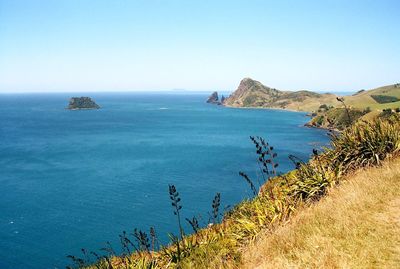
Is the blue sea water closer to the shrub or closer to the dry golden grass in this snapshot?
the shrub

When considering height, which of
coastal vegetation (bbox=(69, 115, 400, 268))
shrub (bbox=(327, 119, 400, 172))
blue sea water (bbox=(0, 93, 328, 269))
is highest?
shrub (bbox=(327, 119, 400, 172))

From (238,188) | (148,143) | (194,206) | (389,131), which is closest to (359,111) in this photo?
(148,143)

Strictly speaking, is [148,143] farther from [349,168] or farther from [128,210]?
[349,168]

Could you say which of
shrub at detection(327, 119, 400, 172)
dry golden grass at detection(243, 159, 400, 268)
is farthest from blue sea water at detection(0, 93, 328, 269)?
dry golden grass at detection(243, 159, 400, 268)

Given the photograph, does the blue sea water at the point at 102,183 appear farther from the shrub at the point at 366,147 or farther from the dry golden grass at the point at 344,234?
the dry golden grass at the point at 344,234

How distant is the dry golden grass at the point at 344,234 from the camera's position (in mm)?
6863

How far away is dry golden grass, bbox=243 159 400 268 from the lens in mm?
6863

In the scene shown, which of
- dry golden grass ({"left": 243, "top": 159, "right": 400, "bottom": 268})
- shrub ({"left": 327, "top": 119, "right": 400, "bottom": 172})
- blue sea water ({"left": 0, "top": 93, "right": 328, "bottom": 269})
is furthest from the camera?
blue sea water ({"left": 0, "top": 93, "right": 328, "bottom": 269})

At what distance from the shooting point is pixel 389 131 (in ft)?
47.0

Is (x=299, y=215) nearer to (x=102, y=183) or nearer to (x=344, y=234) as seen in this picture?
(x=344, y=234)

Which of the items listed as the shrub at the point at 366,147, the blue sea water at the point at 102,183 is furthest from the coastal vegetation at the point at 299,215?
the blue sea water at the point at 102,183

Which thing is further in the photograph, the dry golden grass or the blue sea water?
the blue sea water

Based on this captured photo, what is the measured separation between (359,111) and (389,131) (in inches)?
6921

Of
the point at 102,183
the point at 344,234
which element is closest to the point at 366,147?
the point at 344,234
